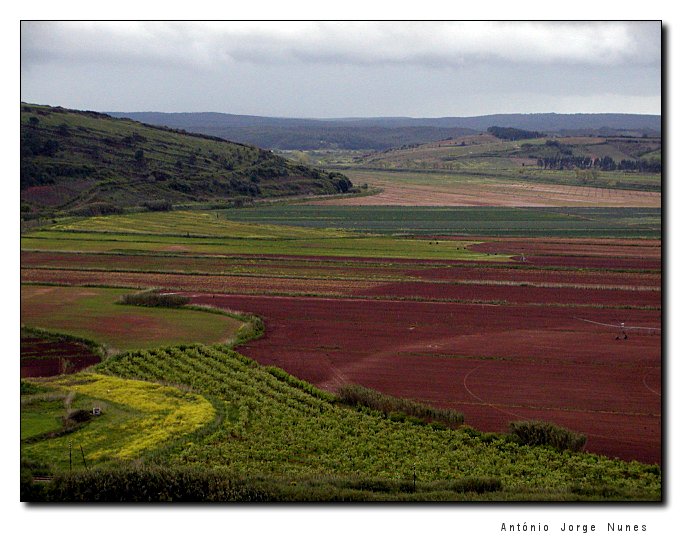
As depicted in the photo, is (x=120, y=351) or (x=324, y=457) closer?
(x=324, y=457)

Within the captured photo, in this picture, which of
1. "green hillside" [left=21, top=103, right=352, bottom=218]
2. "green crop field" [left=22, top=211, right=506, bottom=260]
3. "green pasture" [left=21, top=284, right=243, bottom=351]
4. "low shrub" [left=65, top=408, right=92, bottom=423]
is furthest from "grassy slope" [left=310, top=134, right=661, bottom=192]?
"low shrub" [left=65, top=408, right=92, bottom=423]

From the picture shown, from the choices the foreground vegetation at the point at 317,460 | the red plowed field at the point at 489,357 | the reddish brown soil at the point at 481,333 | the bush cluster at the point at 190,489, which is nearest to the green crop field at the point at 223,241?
the reddish brown soil at the point at 481,333

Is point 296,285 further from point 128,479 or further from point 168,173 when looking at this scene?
point 168,173

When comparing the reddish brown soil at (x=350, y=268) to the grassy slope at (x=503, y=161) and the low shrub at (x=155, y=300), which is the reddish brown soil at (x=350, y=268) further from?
the grassy slope at (x=503, y=161)

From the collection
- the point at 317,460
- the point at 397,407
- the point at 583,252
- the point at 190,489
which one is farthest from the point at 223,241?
the point at 190,489

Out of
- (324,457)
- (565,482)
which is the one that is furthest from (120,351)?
(565,482)

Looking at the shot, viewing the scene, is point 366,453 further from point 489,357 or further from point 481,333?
point 481,333
